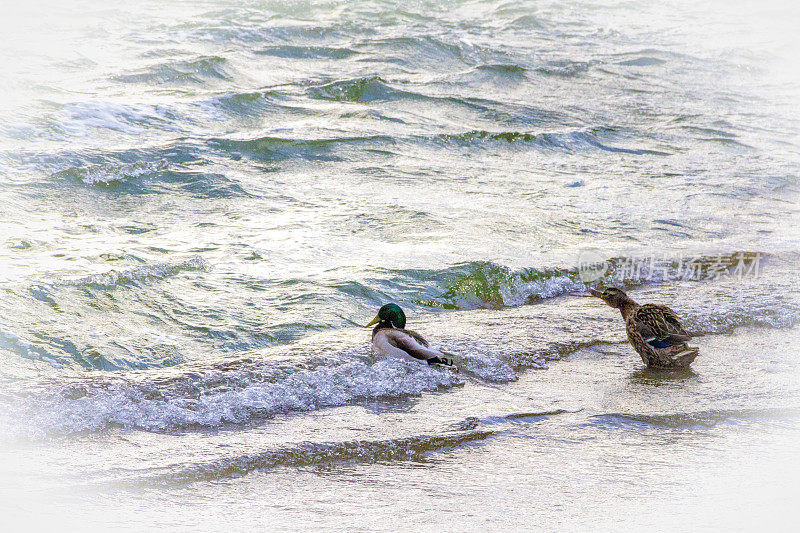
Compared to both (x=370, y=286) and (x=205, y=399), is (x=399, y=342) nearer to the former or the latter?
(x=205, y=399)

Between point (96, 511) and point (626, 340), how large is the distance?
4.23m

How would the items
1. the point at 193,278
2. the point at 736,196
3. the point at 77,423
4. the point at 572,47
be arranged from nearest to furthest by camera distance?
the point at 77,423 → the point at 193,278 → the point at 736,196 → the point at 572,47

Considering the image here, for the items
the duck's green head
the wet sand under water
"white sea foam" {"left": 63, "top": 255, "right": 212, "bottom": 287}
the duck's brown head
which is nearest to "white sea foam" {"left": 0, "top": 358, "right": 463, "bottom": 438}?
the wet sand under water

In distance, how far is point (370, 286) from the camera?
723cm

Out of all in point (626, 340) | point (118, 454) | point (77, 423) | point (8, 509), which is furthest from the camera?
point (626, 340)

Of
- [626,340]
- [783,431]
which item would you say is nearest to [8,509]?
[783,431]

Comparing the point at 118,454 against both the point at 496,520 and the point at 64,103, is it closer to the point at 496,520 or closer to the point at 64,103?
the point at 496,520

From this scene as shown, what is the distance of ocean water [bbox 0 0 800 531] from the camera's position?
4.03m

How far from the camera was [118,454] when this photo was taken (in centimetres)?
427

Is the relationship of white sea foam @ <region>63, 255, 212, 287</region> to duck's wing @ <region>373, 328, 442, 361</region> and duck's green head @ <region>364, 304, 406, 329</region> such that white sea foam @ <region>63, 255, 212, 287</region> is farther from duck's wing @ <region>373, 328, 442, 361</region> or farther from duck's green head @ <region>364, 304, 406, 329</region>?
duck's wing @ <region>373, 328, 442, 361</region>

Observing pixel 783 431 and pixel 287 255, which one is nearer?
pixel 783 431

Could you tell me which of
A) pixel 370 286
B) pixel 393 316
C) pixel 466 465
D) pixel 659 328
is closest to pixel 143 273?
pixel 370 286

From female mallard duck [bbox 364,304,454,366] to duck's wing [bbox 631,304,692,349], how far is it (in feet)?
4.52

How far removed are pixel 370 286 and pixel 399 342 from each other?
164cm
